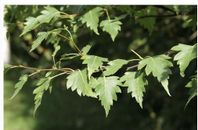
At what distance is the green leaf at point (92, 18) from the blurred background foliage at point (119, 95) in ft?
0.34

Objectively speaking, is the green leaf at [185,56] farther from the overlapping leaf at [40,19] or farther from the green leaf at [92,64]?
the overlapping leaf at [40,19]

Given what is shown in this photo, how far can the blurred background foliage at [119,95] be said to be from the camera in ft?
9.73

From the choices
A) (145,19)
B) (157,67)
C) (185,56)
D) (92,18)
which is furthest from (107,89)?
(145,19)

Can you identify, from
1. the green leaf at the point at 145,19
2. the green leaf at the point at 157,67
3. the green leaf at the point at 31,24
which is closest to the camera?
the green leaf at the point at 157,67

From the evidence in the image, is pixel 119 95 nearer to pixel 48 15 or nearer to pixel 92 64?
pixel 48 15

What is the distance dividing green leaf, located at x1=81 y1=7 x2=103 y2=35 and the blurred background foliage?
10 centimetres

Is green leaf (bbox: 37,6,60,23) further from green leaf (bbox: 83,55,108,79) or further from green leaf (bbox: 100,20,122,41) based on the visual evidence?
green leaf (bbox: 83,55,108,79)

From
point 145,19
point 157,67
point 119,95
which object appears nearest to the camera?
point 157,67

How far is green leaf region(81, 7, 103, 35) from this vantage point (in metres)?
2.37

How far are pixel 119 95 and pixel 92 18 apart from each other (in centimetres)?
399

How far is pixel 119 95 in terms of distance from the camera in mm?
6352

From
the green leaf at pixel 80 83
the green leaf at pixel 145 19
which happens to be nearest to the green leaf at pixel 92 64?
the green leaf at pixel 80 83

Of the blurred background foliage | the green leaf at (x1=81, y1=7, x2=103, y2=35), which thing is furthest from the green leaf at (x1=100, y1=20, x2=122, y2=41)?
the blurred background foliage

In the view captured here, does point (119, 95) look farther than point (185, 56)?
Yes
